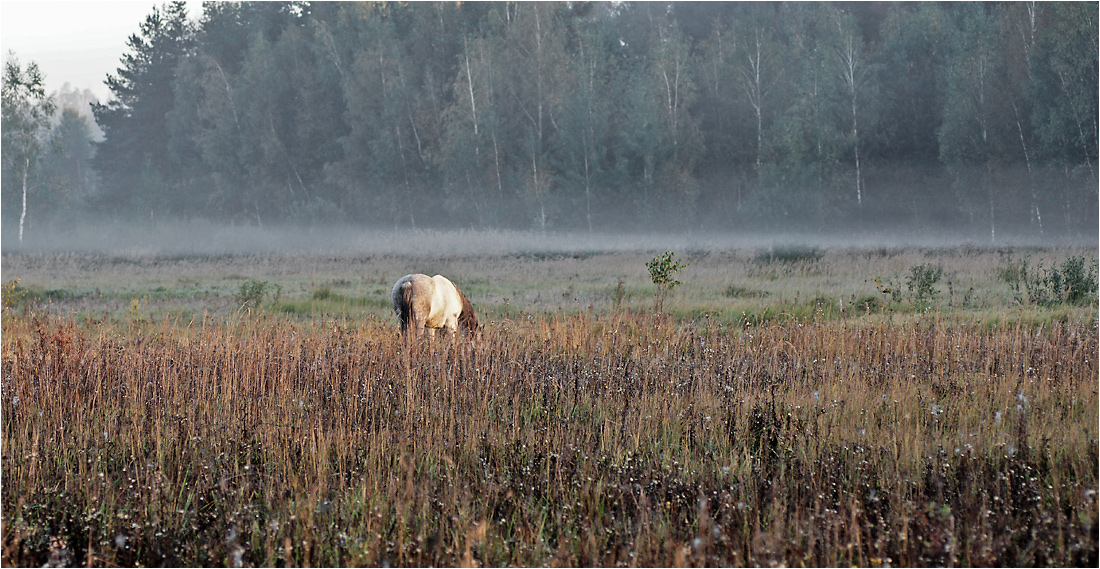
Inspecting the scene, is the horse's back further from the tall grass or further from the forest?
the forest

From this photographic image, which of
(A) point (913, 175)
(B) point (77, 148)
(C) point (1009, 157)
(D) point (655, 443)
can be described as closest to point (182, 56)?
(B) point (77, 148)

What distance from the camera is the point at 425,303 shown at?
8.73m

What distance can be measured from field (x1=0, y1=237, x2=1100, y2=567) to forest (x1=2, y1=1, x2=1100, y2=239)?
2816cm

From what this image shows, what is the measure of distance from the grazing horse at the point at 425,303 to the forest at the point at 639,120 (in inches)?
1140

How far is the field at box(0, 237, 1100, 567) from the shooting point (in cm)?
358

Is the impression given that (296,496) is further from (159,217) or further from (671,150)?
(159,217)

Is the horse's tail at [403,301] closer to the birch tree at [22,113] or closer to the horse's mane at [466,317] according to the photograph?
the horse's mane at [466,317]

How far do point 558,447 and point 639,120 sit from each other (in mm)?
33448

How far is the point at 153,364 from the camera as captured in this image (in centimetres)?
640

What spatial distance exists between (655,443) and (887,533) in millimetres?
1565

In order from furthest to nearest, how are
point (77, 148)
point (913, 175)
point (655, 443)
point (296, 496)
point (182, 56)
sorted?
point (77, 148) → point (182, 56) → point (913, 175) → point (655, 443) → point (296, 496)

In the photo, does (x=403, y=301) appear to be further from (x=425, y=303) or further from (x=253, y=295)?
(x=253, y=295)

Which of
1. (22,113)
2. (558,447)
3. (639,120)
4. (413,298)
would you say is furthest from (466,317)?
(22,113)

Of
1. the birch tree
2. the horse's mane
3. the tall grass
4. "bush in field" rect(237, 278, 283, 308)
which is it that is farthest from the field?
Answer: the birch tree
